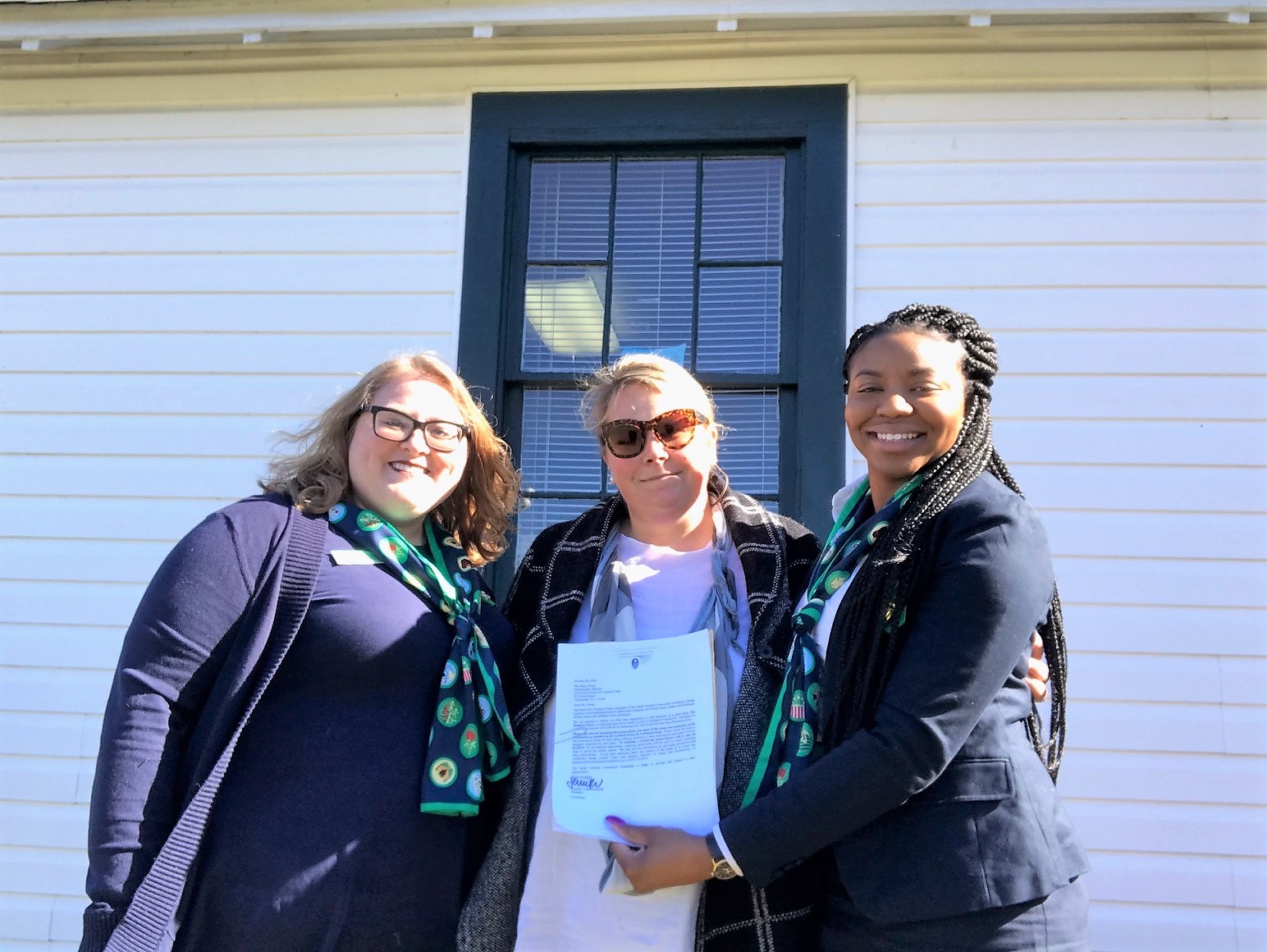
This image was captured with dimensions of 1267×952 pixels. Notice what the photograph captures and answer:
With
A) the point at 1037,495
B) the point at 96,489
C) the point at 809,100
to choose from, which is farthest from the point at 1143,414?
the point at 96,489

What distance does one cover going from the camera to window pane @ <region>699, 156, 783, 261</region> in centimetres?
391

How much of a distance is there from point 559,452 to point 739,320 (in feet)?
2.61

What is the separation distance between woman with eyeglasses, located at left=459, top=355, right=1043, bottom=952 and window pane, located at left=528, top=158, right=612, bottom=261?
1487 mm

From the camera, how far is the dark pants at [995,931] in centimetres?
178

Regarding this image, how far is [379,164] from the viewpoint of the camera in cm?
399

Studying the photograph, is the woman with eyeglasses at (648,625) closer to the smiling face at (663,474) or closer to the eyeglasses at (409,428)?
the smiling face at (663,474)

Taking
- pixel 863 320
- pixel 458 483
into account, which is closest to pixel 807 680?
pixel 458 483

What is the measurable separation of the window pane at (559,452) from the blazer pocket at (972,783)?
2.16 m

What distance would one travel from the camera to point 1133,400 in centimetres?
356

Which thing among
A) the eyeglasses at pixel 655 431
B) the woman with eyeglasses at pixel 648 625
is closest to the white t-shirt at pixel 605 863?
the woman with eyeglasses at pixel 648 625

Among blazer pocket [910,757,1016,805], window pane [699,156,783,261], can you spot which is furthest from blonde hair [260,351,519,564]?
window pane [699,156,783,261]

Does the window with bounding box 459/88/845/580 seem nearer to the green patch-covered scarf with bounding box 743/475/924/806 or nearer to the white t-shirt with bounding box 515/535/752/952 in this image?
the white t-shirt with bounding box 515/535/752/952

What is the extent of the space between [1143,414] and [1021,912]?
2236 millimetres

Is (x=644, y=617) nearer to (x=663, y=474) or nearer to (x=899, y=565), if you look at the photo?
(x=663, y=474)
